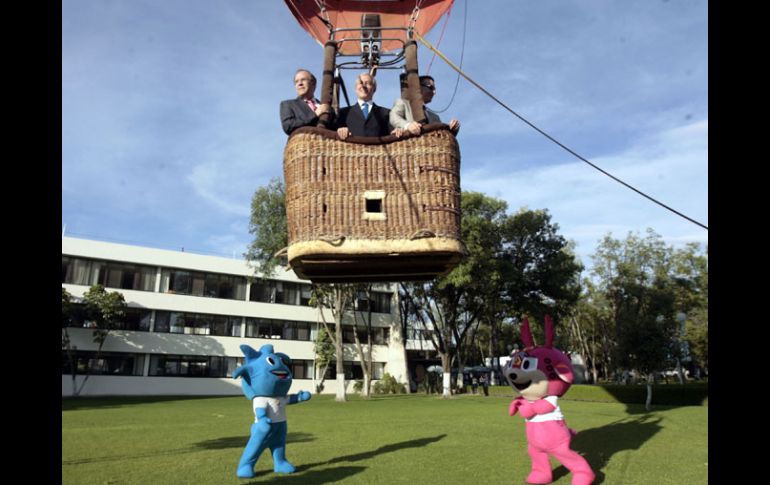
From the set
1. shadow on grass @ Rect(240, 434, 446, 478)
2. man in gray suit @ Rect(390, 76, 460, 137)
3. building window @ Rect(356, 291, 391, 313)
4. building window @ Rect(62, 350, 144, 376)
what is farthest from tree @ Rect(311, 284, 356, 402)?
man in gray suit @ Rect(390, 76, 460, 137)

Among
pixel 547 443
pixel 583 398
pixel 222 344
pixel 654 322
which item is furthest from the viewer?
pixel 222 344

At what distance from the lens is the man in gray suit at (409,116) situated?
8.45ft

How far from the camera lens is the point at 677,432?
48.0ft

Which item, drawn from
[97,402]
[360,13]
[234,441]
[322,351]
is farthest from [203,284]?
[360,13]

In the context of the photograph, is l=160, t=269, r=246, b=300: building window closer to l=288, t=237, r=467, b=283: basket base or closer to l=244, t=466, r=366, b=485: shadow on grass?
l=244, t=466, r=366, b=485: shadow on grass

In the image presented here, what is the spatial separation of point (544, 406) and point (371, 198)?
7.55 meters

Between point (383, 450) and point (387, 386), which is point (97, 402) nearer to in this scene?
point (387, 386)

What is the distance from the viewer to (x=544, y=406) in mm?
8992

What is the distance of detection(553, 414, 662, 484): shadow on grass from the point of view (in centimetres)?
1016

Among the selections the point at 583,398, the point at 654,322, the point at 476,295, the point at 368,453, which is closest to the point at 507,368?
the point at 368,453
